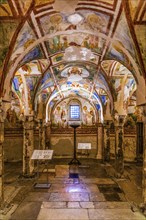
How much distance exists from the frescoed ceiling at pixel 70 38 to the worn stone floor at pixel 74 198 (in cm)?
401

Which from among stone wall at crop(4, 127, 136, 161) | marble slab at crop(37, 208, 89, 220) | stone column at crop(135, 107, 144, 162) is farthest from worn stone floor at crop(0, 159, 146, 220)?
stone wall at crop(4, 127, 136, 161)

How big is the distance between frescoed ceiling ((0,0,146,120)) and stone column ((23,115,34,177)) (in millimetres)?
1951

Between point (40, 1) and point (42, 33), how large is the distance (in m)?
1.74

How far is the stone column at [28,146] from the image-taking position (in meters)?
12.5

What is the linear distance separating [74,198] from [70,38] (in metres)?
6.37

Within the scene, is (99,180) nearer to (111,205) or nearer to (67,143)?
(111,205)

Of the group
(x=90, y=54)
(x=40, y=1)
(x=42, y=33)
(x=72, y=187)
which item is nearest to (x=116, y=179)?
(x=72, y=187)

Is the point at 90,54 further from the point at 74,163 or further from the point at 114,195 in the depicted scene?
the point at 74,163

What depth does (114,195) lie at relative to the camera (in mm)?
9789

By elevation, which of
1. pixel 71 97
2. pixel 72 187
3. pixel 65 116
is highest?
pixel 71 97

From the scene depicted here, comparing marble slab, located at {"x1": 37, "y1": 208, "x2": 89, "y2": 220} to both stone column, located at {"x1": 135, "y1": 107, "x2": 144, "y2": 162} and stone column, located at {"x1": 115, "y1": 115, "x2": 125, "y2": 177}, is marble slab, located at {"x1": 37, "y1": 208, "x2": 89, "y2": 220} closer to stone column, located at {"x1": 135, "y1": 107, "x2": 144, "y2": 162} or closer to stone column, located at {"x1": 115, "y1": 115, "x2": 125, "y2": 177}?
stone column, located at {"x1": 115, "y1": 115, "x2": 125, "y2": 177}

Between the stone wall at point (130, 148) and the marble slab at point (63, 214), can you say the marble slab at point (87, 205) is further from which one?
the stone wall at point (130, 148)

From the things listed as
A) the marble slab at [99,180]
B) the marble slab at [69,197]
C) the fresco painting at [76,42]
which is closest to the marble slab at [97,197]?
the marble slab at [69,197]

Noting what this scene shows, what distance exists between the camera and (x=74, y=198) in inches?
375
